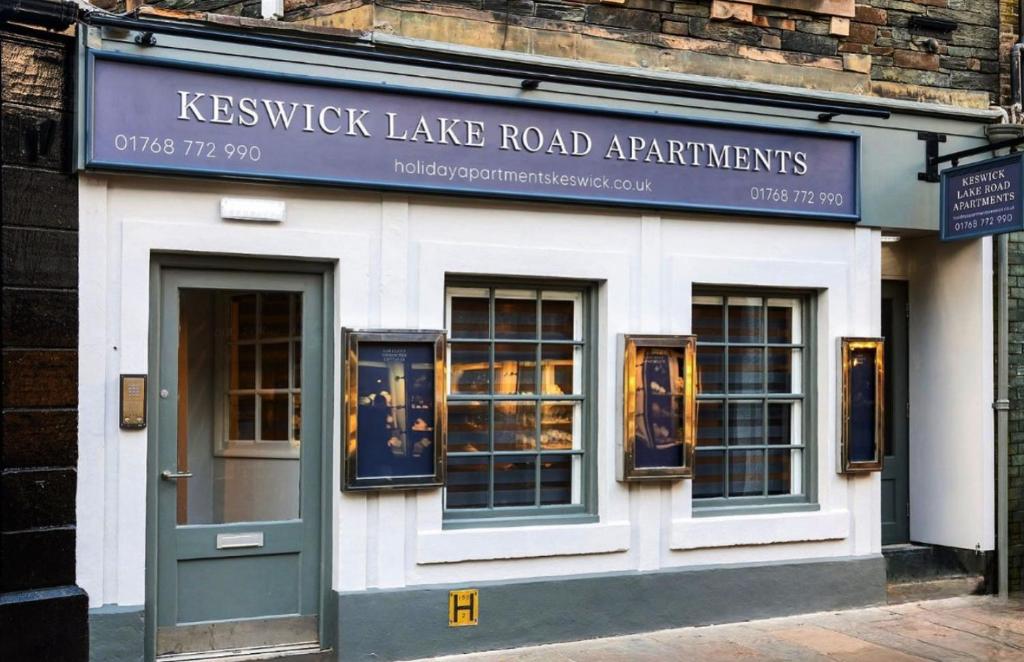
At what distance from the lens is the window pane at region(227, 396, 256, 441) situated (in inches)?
294

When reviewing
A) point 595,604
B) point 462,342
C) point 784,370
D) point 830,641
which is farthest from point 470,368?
point 830,641

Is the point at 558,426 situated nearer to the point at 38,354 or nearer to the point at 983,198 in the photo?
the point at 38,354

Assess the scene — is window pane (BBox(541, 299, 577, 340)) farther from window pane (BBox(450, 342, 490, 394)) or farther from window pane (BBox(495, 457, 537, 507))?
window pane (BBox(495, 457, 537, 507))

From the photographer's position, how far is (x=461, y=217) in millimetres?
7477

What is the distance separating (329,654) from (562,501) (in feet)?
5.96

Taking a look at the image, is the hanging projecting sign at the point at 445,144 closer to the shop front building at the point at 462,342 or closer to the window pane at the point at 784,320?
the shop front building at the point at 462,342

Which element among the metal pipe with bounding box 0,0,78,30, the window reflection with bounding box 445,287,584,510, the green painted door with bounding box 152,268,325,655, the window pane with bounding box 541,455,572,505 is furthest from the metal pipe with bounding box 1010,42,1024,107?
the metal pipe with bounding box 0,0,78,30

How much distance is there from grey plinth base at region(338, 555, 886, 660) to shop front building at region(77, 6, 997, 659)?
0.06 ft

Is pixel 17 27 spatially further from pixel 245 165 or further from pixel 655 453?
pixel 655 453

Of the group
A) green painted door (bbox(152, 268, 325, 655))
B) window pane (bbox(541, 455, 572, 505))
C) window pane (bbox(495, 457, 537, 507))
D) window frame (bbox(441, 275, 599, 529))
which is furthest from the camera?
window pane (bbox(541, 455, 572, 505))

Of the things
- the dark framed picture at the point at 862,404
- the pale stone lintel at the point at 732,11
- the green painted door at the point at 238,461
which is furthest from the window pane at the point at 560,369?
the pale stone lintel at the point at 732,11

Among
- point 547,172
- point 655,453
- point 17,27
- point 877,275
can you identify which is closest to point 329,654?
point 655,453

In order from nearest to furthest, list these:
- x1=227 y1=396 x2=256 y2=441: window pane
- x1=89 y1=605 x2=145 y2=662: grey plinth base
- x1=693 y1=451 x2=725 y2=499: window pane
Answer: x1=89 y1=605 x2=145 y2=662: grey plinth base, x1=227 y1=396 x2=256 y2=441: window pane, x1=693 y1=451 x2=725 y2=499: window pane

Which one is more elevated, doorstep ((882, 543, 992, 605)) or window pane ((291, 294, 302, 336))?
window pane ((291, 294, 302, 336))
